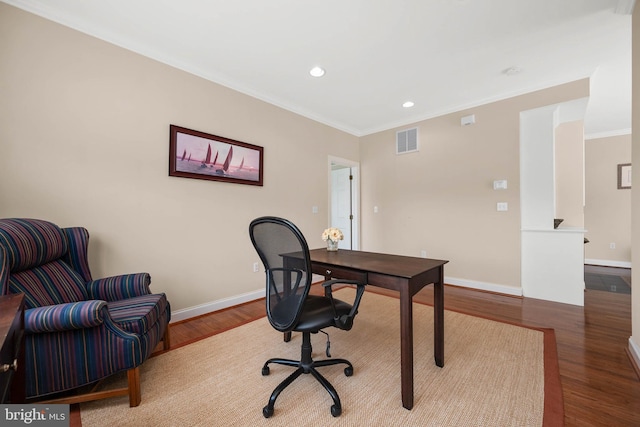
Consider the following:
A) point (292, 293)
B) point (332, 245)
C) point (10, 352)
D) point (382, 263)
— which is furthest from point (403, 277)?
point (10, 352)

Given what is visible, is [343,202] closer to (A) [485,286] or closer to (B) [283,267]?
(A) [485,286]

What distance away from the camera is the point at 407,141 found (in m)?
4.32

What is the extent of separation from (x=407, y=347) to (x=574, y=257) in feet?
9.68

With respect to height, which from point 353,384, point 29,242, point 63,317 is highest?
point 29,242

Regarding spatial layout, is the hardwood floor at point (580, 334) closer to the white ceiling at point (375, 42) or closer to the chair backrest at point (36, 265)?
the chair backrest at point (36, 265)

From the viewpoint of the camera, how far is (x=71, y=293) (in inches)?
67.7

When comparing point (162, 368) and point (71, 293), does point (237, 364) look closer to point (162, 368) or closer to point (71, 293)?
point (162, 368)

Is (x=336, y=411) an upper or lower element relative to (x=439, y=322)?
lower

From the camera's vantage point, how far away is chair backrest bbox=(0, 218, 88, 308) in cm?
137

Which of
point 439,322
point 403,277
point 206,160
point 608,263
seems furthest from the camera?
point 608,263

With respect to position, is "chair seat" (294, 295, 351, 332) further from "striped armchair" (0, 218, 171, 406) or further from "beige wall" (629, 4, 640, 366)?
"beige wall" (629, 4, 640, 366)

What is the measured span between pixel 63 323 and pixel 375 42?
2982 mm

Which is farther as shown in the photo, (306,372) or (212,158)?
(212,158)

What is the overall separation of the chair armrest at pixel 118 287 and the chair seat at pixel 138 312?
6 cm
